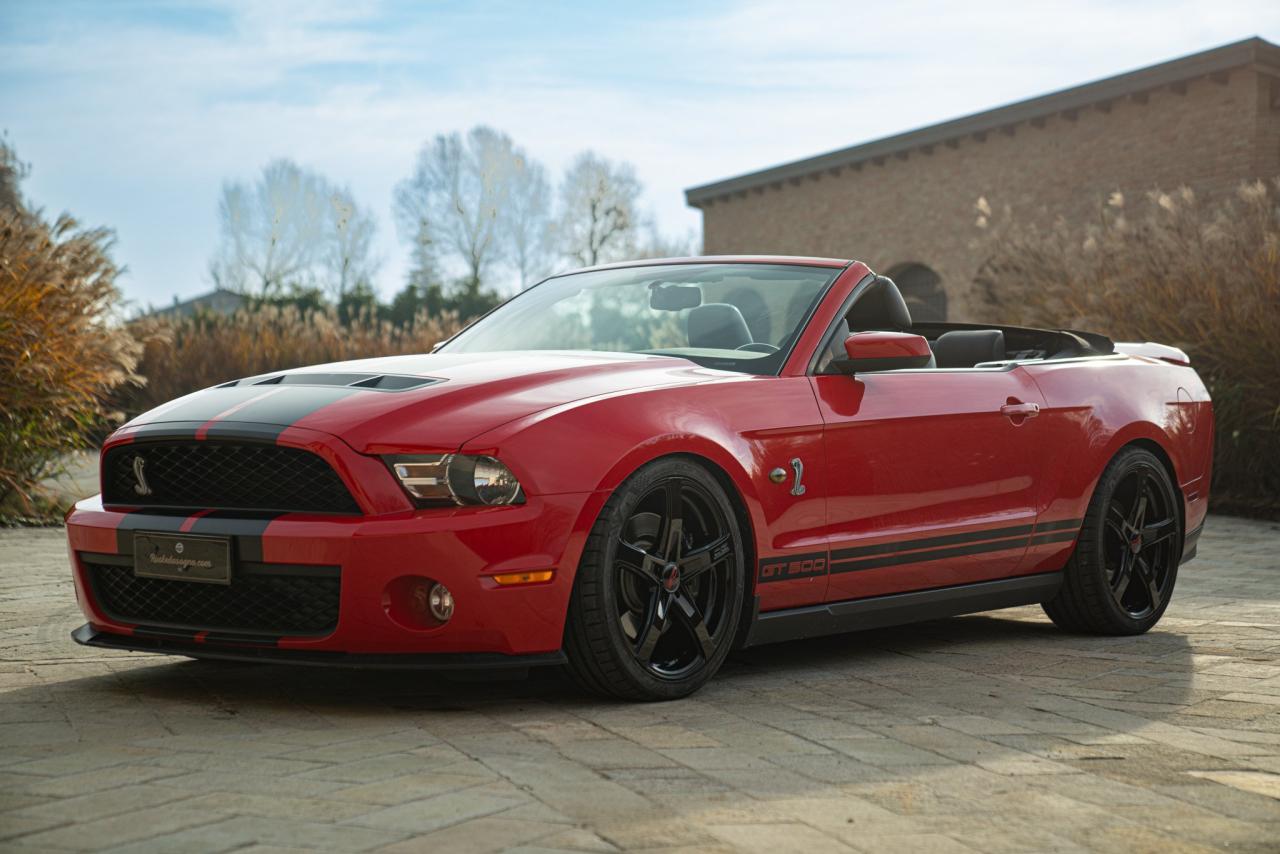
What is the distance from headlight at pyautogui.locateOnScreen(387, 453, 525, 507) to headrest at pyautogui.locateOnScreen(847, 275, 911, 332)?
2.15m

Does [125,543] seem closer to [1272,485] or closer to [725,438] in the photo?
[725,438]

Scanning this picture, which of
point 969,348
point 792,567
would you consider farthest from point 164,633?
point 969,348

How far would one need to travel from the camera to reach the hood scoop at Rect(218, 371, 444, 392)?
4.27 m

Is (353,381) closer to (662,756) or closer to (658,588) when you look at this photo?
(658,588)

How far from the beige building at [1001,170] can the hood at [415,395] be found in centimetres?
1267

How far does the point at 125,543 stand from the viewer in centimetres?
417

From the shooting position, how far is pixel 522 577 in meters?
3.91

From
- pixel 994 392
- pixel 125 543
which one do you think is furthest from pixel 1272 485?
pixel 125 543

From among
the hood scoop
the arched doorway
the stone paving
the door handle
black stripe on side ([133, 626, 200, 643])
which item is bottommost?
the stone paving

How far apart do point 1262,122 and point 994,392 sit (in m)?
20.6

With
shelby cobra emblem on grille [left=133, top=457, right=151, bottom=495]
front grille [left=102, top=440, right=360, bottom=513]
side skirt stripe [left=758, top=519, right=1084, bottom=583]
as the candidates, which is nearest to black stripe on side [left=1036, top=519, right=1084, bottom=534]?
side skirt stripe [left=758, top=519, right=1084, bottom=583]

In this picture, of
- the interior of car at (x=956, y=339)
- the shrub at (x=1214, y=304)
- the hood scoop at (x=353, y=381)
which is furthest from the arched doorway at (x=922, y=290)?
the hood scoop at (x=353, y=381)

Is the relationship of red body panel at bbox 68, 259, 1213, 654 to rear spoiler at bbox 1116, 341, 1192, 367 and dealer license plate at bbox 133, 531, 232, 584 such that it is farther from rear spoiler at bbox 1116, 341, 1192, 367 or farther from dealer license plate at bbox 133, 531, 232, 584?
rear spoiler at bbox 1116, 341, 1192, 367

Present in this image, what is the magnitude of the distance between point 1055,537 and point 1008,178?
23.8 m
